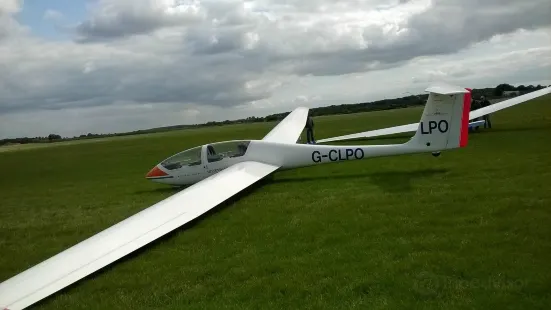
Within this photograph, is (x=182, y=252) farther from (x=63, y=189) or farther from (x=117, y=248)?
(x=63, y=189)

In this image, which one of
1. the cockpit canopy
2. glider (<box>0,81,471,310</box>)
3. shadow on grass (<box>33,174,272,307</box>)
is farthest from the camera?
the cockpit canopy

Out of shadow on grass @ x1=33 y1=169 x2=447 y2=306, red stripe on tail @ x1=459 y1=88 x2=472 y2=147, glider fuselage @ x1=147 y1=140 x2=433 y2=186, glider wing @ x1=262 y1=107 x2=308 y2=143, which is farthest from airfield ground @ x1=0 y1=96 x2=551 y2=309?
glider wing @ x1=262 y1=107 x2=308 y2=143

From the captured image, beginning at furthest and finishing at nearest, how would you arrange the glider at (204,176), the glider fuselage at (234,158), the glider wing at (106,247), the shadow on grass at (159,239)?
the glider fuselage at (234,158) < the shadow on grass at (159,239) < the glider at (204,176) < the glider wing at (106,247)

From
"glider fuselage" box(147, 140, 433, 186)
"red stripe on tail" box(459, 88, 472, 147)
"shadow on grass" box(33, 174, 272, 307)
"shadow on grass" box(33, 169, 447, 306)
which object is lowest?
"shadow on grass" box(33, 174, 272, 307)

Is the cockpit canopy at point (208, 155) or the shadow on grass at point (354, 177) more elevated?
the cockpit canopy at point (208, 155)

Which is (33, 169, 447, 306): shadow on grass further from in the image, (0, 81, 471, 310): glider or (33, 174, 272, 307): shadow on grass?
(0, 81, 471, 310): glider

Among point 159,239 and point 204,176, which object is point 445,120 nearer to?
point 204,176

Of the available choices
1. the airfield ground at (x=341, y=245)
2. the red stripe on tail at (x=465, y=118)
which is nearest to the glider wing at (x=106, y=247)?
the airfield ground at (x=341, y=245)

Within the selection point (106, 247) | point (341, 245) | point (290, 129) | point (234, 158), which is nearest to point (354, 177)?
point (234, 158)

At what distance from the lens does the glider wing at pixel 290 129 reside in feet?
52.7

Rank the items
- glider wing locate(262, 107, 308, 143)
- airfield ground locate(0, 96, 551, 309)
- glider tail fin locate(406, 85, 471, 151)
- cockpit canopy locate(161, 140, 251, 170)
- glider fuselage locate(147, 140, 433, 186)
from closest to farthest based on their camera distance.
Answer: airfield ground locate(0, 96, 551, 309) < glider tail fin locate(406, 85, 471, 151) < glider fuselage locate(147, 140, 433, 186) < cockpit canopy locate(161, 140, 251, 170) < glider wing locate(262, 107, 308, 143)

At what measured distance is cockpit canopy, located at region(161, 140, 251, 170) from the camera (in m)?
12.4

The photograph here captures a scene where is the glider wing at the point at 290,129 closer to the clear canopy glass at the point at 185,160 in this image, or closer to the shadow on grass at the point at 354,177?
the shadow on grass at the point at 354,177

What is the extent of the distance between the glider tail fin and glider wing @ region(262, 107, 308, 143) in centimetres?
547
